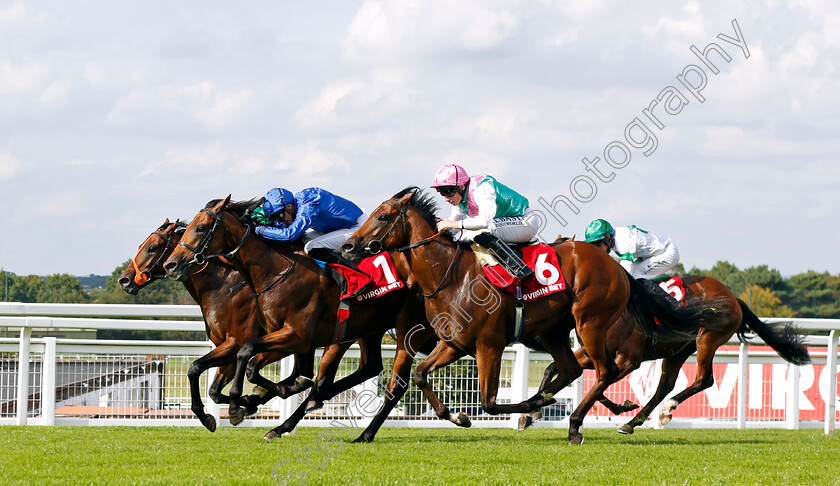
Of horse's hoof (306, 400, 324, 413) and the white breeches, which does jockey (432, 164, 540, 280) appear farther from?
horse's hoof (306, 400, 324, 413)

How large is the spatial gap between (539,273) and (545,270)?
5cm

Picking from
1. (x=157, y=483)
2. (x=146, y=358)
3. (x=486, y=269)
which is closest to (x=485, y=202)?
(x=486, y=269)

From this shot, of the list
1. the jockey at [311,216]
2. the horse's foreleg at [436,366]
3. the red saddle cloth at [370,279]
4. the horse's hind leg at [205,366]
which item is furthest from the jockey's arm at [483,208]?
the horse's hind leg at [205,366]

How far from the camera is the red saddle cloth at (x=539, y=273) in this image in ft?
21.6

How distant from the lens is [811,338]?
914 centimetres

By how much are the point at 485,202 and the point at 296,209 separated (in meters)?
1.58

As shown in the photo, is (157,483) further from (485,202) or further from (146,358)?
(146,358)

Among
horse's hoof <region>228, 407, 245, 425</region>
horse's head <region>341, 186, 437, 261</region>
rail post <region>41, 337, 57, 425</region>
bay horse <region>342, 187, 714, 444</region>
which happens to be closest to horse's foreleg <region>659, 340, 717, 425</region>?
bay horse <region>342, 187, 714, 444</region>

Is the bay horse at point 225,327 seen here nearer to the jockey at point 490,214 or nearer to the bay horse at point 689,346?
the jockey at point 490,214

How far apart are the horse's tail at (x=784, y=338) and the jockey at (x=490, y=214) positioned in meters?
3.01

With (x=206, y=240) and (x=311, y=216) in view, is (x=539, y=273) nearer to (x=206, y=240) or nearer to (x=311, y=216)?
(x=311, y=216)

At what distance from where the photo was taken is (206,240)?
6.70 metres

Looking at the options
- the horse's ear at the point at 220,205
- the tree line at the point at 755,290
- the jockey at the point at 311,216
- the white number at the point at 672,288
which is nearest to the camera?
the horse's ear at the point at 220,205

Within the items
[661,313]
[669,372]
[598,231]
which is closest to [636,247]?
[598,231]
